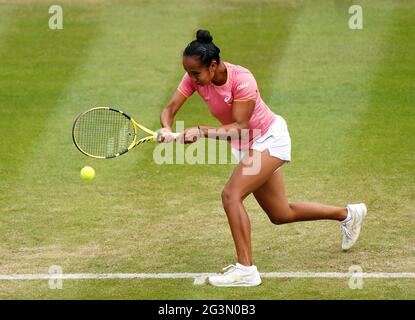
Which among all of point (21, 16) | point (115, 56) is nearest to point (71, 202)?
point (115, 56)

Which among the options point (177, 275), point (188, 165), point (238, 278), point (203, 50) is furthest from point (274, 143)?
point (188, 165)

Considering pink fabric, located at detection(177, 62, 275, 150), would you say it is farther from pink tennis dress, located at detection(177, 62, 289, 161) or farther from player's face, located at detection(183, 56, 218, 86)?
player's face, located at detection(183, 56, 218, 86)

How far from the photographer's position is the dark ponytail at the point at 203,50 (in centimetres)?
1104

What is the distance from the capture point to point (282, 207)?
1190 centimetres

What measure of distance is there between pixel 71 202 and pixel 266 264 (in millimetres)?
3056

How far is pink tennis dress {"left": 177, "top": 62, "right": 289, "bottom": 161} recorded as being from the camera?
11.2m

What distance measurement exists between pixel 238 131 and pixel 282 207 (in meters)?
1.08

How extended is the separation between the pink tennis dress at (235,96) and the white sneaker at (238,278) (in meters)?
1.19

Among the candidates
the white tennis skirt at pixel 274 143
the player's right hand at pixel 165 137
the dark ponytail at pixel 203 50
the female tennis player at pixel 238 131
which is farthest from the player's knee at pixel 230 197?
the dark ponytail at pixel 203 50

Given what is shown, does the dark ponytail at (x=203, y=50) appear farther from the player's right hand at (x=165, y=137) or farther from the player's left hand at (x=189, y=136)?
the player's right hand at (x=165, y=137)

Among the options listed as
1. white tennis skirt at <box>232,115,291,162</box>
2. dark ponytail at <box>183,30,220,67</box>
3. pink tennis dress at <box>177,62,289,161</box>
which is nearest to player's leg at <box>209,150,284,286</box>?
white tennis skirt at <box>232,115,291,162</box>

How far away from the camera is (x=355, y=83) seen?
1802cm

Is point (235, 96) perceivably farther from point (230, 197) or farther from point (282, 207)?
point (282, 207)

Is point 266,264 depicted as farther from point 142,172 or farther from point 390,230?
point 142,172
